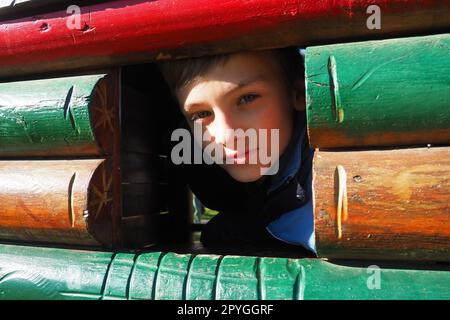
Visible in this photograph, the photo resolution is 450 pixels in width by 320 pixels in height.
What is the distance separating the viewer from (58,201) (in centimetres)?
123

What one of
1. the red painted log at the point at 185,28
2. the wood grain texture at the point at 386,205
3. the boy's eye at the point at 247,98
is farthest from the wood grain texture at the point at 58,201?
the wood grain texture at the point at 386,205

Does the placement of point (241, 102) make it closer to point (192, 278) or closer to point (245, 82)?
point (245, 82)

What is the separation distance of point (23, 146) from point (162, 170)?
1.86 feet

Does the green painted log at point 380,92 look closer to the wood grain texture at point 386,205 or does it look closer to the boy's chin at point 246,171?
the wood grain texture at point 386,205

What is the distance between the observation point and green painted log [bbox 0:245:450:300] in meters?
0.99

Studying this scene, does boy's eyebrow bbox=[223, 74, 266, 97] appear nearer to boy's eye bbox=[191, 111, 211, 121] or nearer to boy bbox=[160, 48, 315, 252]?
boy bbox=[160, 48, 315, 252]

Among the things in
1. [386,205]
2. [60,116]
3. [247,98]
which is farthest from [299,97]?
[60,116]

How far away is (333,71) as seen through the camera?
1.01m

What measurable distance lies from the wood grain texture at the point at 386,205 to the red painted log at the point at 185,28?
0.91 feet

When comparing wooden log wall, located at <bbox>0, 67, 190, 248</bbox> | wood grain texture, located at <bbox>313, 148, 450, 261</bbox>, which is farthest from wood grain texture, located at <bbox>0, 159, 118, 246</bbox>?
wood grain texture, located at <bbox>313, 148, 450, 261</bbox>

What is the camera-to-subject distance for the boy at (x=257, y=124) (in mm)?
1292

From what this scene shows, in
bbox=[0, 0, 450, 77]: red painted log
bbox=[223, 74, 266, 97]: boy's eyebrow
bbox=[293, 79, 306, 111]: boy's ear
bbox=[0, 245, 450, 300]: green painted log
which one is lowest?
bbox=[0, 245, 450, 300]: green painted log

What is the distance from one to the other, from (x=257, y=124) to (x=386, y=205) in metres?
0.47
